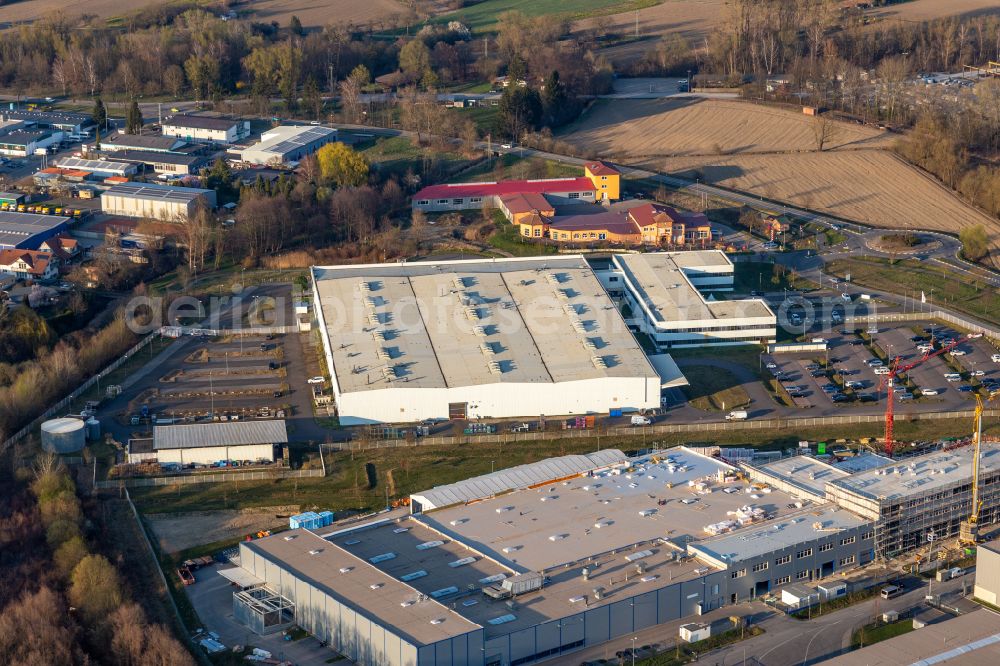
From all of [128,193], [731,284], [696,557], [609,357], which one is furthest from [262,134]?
[696,557]

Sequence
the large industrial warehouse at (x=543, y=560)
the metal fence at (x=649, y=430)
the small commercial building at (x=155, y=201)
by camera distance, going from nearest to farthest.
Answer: the large industrial warehouse at (x=543, y=560)
the metal fence at (x=649, y=430)
the small commercial building at (x=155, y=201)

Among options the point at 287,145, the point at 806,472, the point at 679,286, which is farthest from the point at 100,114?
the point at 806,472

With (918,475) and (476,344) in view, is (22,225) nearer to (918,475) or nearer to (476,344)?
(476,344)

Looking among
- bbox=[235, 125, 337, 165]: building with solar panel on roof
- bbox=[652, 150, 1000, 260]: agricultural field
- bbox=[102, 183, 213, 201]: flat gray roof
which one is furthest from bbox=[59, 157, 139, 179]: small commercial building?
bbox=[652, 150, 1000, 260]: agricultural field

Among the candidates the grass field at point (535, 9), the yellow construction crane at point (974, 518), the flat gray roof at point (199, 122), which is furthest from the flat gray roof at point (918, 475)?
the grass field at point (535, 9)

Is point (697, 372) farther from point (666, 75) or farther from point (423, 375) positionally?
point (666, 75)

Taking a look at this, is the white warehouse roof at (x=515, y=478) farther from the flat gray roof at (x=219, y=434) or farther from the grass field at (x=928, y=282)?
the grass field at (x=928, y=282)

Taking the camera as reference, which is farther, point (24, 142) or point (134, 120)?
point (134, 120)
